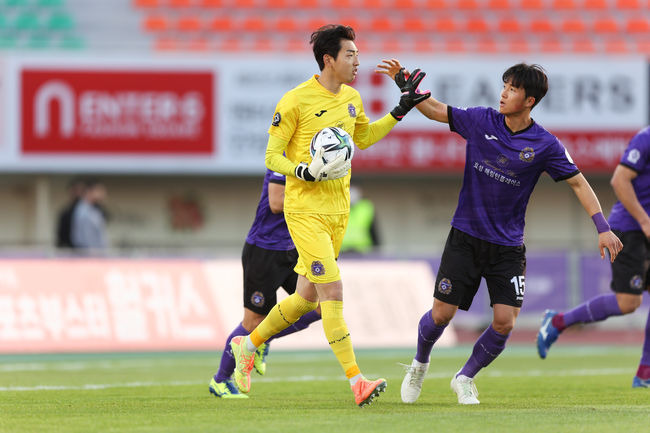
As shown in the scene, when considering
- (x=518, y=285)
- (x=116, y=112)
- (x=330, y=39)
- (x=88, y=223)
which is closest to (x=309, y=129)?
(x=330, y=39)

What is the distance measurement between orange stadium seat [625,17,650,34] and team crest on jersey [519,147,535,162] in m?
13.2

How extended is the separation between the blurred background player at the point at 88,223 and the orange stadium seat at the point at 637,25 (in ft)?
31.4

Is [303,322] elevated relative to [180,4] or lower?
lower

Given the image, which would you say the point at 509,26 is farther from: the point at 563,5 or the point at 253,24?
the point at 253,24

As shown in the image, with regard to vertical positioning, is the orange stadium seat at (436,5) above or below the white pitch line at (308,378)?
above

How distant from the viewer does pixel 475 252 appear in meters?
7.58

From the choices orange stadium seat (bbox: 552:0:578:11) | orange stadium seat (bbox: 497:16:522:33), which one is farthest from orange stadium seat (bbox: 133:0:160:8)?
orange stadium seat (bbox: 552:0:578:11)

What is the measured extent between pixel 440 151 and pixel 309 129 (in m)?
10.9

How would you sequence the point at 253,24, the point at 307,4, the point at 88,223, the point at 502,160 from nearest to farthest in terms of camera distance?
the point at 502,160 < the point at 88,223 < the point at 253,24 < the point at 307,4

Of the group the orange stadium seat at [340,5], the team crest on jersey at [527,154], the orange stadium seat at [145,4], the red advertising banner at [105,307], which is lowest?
the red advertising banner at [105,307]

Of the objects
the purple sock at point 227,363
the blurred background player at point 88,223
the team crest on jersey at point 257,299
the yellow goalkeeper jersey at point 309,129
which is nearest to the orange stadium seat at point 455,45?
the blurred background player at point 88,223

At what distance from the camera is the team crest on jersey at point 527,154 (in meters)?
7.42

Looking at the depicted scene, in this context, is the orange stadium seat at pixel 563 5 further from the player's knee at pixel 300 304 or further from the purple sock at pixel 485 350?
the player's knee at pixel 300 304

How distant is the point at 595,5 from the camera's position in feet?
65.9
